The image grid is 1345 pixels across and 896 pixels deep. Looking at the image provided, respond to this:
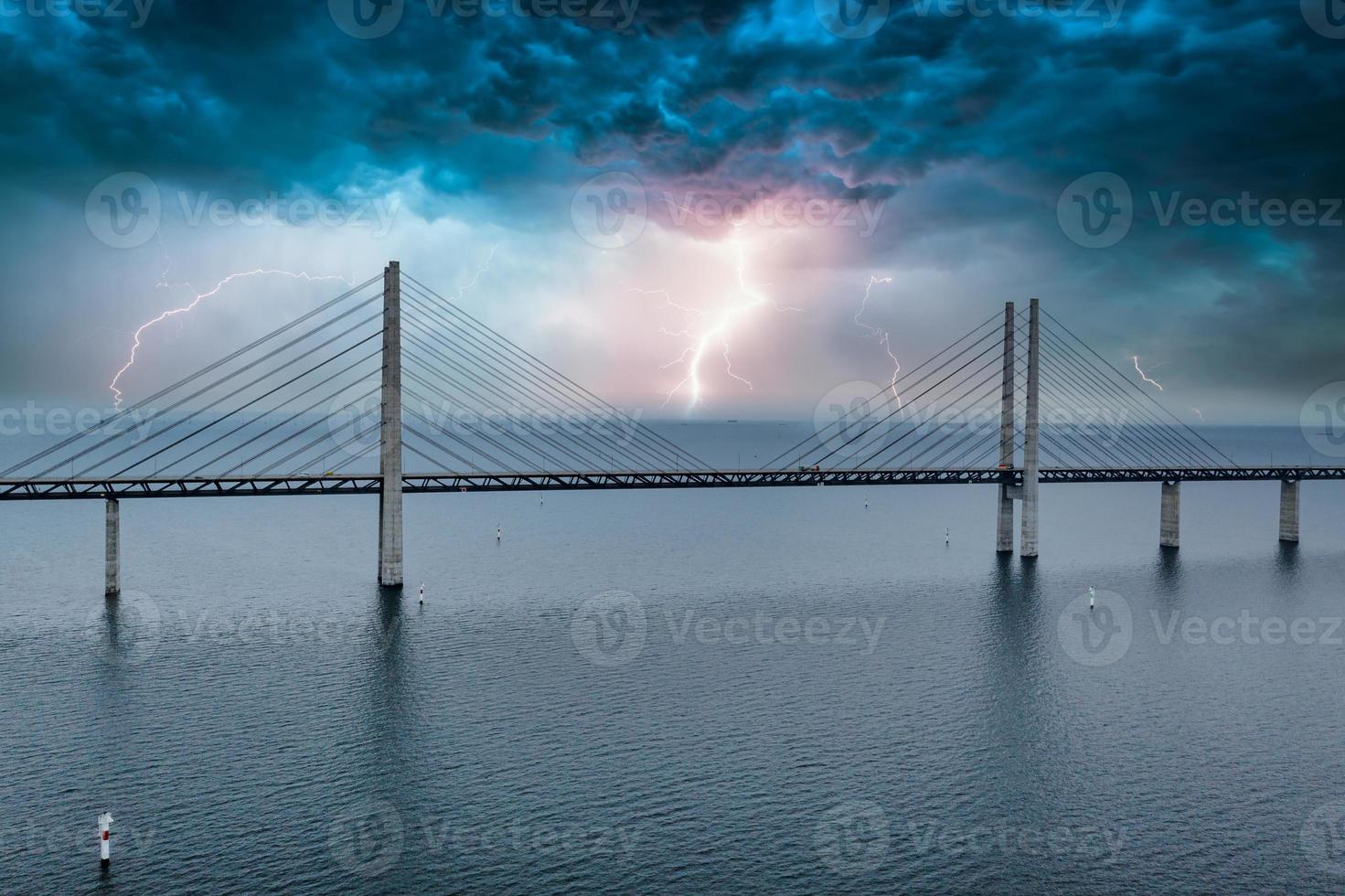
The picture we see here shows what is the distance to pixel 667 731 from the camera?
46000 millimetres

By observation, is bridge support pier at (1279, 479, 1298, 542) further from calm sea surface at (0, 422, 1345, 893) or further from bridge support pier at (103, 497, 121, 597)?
bridge support pier at (103, 497, 121, 597)

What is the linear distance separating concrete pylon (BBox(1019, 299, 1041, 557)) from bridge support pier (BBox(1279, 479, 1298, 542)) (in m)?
45.9

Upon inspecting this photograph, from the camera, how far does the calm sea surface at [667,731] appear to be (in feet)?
109

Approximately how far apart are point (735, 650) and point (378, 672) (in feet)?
79.1

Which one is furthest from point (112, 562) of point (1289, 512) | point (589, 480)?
point (1289, 512)

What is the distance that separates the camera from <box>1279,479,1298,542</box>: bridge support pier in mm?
121188

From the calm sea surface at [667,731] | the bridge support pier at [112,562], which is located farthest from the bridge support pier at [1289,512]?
the bridge support pier at [112,562]

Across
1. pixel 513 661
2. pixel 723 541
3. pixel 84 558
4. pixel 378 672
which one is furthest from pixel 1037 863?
pixel 84 558

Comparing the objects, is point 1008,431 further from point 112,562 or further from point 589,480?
point 112,562

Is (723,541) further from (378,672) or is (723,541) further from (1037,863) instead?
(1037,863)

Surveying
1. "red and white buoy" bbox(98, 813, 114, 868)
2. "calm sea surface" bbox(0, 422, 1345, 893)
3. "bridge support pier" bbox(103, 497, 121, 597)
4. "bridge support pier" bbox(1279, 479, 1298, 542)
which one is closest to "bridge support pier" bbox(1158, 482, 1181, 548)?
"bridge support pier" bbox(1279, 479, 1298, 542)

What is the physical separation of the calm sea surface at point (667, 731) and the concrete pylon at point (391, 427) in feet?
17.8

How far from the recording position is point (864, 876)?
1272 inches

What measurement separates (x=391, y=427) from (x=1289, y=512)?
121281 mm
